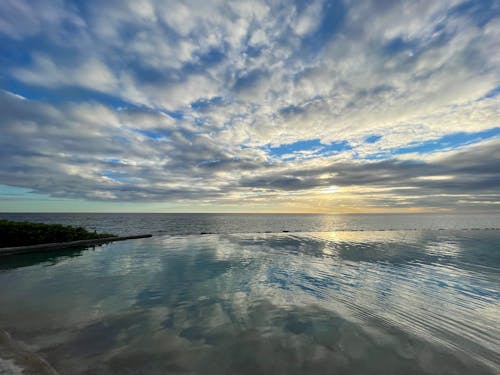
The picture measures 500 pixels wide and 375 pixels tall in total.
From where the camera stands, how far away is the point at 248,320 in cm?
875

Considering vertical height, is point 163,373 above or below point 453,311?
above

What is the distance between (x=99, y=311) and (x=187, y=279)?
18.0 feet

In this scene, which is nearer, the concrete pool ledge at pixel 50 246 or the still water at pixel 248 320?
the still water at pixel 248 320

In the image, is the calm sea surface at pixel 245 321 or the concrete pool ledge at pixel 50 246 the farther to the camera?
the concrete pool ledge at pixel 50 246

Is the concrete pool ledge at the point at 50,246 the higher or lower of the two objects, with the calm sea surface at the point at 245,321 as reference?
higher

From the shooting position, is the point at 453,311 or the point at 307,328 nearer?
the point at 307,328

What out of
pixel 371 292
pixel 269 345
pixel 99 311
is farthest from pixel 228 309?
pixel 371 292

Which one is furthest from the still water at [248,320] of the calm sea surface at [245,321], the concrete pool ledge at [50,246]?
the concrete pool ledge at [50,246]

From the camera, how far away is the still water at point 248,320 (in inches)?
244

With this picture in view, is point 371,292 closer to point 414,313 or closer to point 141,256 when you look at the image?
point 414,313

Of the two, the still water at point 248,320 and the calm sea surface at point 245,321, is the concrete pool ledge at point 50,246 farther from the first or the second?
the still water at point 248,320

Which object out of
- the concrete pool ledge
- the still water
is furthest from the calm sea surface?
the concrete pool ledge

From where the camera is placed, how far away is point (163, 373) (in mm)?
5621

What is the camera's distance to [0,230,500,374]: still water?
6199mm
